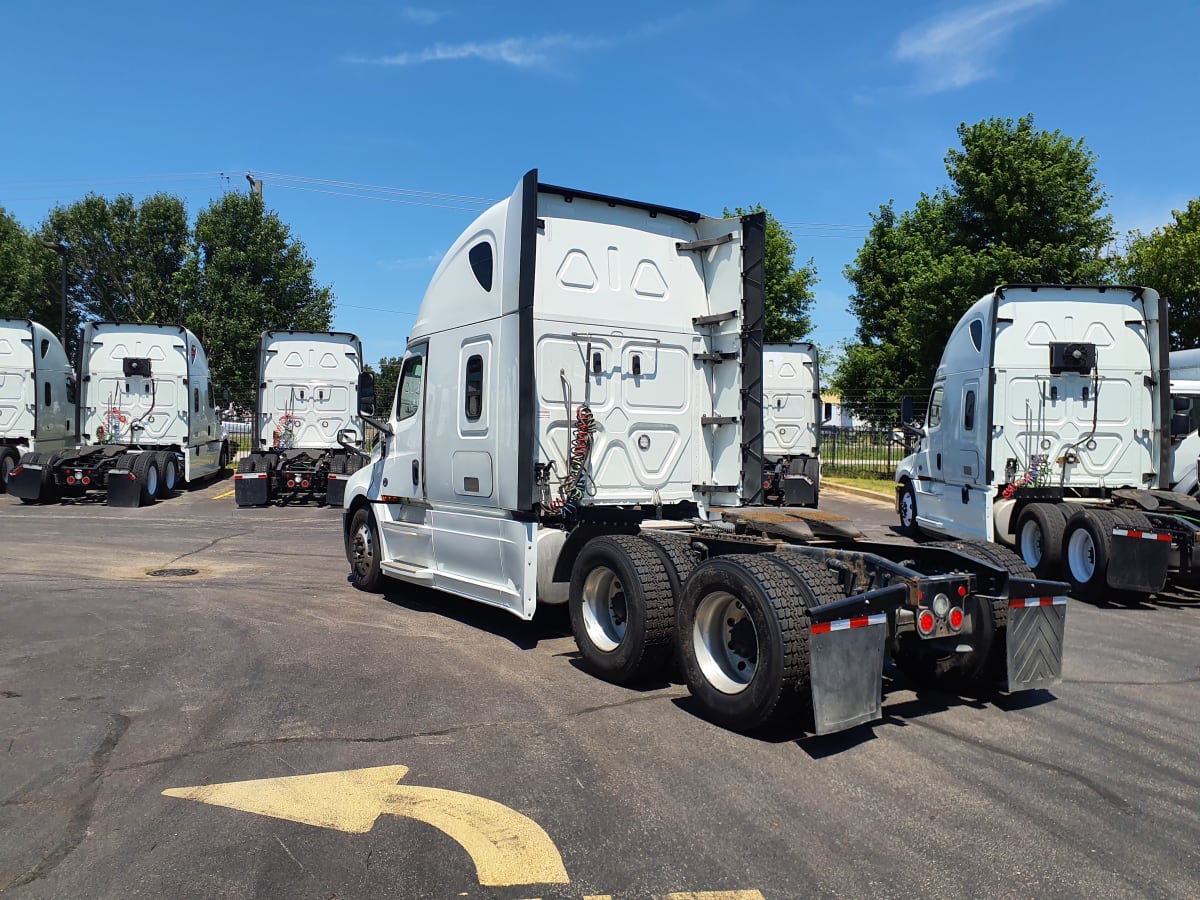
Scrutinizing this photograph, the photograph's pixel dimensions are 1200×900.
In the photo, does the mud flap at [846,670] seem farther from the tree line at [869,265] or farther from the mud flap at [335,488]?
the tree line at [869,265]

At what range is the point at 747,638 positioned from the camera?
505 centimetres

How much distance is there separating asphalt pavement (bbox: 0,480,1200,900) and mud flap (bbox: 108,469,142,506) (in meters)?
11.3

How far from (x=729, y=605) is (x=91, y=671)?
14.6 feet

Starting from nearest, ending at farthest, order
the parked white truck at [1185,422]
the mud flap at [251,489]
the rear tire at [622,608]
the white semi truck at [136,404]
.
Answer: the rear tire at [622,608], the parked white truck at [1185,422], the mud flap at [251,489], the white semi truck at [136,404]

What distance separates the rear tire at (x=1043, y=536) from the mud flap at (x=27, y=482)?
18.1m

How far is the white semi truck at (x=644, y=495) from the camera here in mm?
4754

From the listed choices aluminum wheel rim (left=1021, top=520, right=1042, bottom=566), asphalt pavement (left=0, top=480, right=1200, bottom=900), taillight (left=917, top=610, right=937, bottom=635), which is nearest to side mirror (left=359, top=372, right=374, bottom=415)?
asphalt pavement (left=0, top=480, right=1200, bottom=900)

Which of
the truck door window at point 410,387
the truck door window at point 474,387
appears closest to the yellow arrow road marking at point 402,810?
the truck door window at point 474,387

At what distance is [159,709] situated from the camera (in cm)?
521

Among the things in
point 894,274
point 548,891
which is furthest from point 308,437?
point 894,274

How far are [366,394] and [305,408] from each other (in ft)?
37.1

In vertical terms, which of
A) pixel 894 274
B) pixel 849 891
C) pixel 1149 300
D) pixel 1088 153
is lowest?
pixel 849 891

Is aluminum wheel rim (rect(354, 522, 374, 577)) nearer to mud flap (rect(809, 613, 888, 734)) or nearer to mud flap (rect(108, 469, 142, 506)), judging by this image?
mud flap (rect(809, 613, 888, 734))

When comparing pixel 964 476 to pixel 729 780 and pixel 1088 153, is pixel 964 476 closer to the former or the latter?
pixel 729 780
